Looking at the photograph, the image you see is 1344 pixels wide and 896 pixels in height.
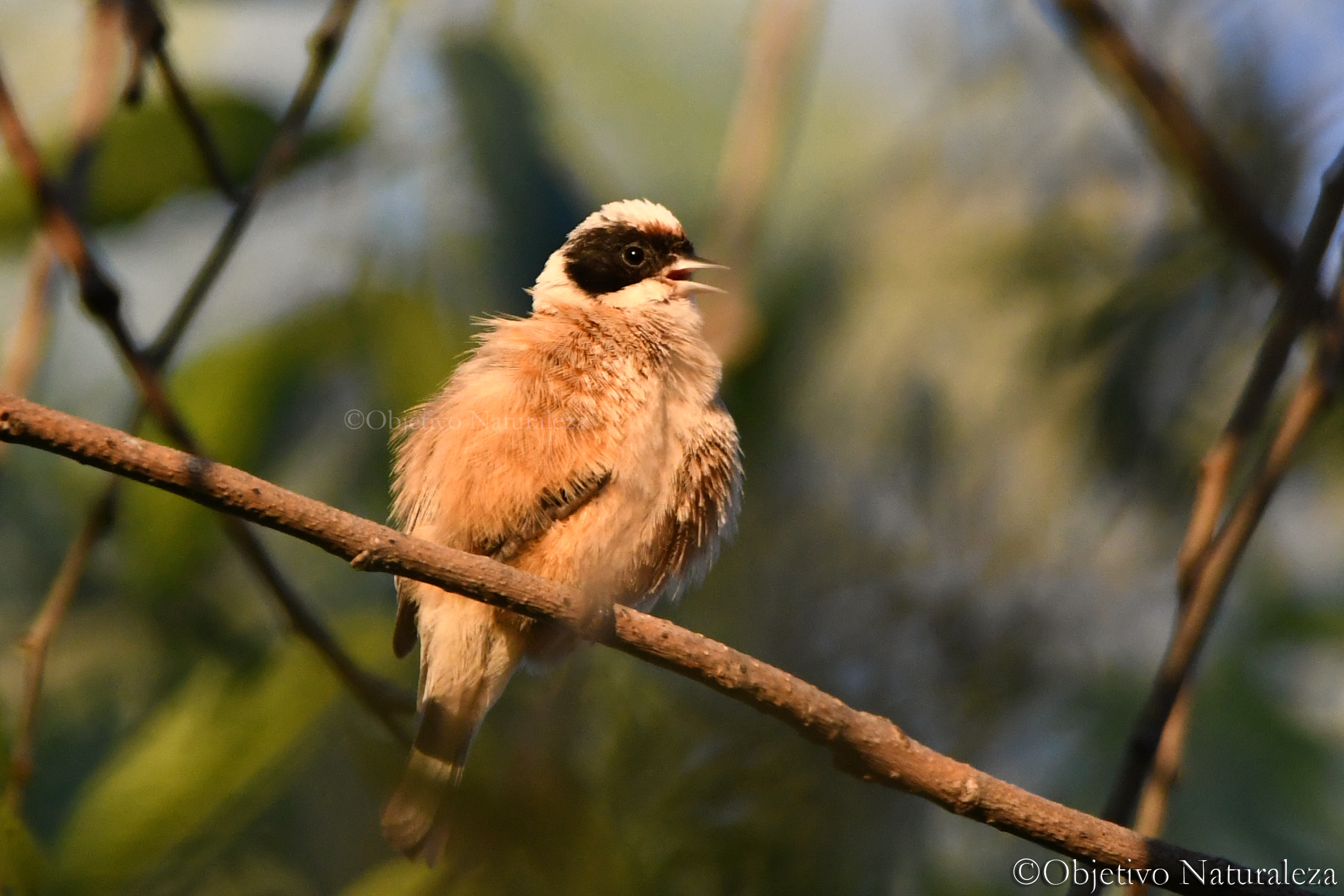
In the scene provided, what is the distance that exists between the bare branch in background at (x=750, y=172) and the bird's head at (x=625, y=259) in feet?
2.47

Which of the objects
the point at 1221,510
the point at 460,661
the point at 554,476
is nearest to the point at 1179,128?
the point at 1221,510

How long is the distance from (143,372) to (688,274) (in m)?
2.14

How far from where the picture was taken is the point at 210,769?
3049 mm

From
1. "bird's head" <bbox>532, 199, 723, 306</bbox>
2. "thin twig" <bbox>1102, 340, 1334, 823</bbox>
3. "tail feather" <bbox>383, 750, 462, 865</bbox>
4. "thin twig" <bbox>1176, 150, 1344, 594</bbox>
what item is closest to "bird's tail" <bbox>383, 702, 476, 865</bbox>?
"tail feather" <bbox>383, 750, 462, 865</bbox>

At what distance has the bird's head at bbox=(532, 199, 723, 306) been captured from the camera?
4.77 meters

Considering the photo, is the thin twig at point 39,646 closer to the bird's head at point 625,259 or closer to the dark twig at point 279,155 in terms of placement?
the dark twig at point 279,155

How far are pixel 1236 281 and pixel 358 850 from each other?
3.04 meters

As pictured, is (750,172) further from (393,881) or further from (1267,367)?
(393,881)

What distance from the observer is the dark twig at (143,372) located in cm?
311

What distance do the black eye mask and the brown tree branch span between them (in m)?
2.19

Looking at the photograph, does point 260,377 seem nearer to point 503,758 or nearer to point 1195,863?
point 503,758

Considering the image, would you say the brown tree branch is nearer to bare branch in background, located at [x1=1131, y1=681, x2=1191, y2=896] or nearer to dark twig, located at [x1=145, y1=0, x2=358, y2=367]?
bare branch in background, located at [x1=1131, y1=681, x2=1191, y2=896]

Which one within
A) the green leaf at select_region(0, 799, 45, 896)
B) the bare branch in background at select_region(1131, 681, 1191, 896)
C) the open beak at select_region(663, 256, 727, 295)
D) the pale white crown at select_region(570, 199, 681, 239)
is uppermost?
the pale white crown at select_region(570, 199, 681, 239)

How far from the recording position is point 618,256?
195 inches
